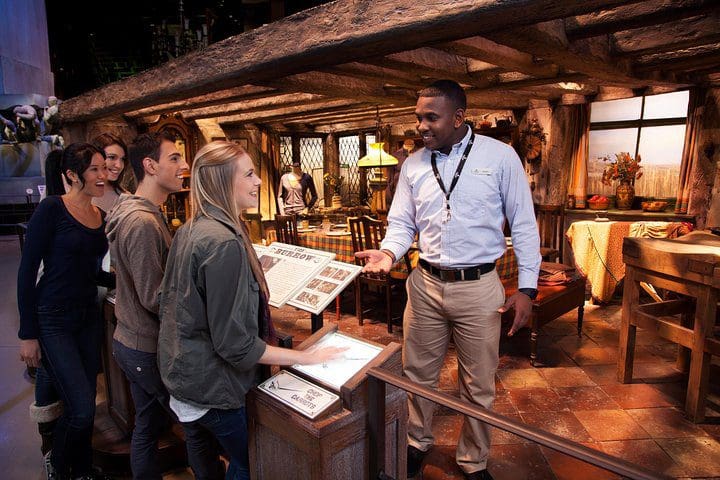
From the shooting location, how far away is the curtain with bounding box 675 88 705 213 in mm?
5520

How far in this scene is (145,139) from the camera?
194cm

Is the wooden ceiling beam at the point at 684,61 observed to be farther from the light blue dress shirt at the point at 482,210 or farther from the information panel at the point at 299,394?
the information panel at the point at 299,394

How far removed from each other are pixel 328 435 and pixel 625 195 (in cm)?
646

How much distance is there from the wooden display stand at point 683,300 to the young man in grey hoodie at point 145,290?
296 cm

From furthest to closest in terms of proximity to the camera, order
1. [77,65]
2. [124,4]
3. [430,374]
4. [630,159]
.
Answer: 1. [77,65]
2. [124,4]
3. [630,159]
4. [430,374]

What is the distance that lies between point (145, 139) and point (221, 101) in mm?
3725

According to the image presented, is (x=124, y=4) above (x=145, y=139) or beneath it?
above

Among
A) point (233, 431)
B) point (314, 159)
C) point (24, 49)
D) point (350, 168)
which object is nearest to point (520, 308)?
point (233, 431)

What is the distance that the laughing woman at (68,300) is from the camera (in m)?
2.04

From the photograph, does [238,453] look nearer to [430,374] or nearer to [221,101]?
[430,374]

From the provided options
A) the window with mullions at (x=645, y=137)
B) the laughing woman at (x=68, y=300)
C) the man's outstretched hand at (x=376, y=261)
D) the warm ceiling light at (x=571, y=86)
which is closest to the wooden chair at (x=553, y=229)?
the warm ceiling light at (x=571, y=86)

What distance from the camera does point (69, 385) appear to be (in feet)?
6.68

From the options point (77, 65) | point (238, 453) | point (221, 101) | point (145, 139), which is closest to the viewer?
point (238, 453)

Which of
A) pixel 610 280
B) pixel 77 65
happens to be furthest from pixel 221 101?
pixel 77 65
